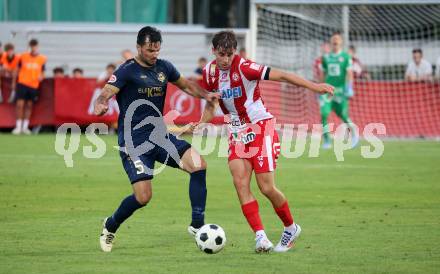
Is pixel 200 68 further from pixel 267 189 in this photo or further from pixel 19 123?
pixel 267 189

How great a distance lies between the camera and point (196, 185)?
1038 centimetres

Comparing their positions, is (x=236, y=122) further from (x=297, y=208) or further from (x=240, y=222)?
(x=297, y=208)

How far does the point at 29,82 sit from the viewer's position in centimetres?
2562

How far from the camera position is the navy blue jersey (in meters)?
10.0

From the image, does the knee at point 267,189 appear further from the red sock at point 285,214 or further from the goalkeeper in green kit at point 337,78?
the goalkeeper in green kit at point 337,78

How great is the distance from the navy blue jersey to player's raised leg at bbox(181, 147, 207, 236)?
52 cm

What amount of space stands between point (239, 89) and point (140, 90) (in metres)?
1.02

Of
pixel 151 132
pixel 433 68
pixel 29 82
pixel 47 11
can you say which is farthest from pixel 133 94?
pixel 47 11

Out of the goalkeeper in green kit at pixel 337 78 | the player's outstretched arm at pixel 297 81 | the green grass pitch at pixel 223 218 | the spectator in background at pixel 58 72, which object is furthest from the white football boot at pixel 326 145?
the player's outstretched arm at pixel 297 81

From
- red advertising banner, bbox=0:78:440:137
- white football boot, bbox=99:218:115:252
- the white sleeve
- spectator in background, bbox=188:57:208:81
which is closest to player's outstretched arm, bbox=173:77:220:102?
white football boot, bbox=99:218:115:252

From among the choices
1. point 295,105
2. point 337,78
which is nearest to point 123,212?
point 337,78

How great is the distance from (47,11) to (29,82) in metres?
8.11

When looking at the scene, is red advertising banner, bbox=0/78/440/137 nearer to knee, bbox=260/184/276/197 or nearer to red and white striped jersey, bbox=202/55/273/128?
red and white striped jersey, bbox=202/55/273/128

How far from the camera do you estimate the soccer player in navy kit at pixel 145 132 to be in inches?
391
